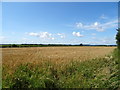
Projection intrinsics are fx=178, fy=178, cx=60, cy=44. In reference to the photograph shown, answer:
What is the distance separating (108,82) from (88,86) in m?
0.69

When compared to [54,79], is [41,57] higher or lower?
higher

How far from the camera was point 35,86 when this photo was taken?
487 centimetres

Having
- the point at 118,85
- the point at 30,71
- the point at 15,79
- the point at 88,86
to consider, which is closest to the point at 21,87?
the point at 15,79

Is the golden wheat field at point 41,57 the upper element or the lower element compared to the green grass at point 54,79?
upper

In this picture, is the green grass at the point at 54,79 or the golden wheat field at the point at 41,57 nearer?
the green grass at the point at 54,79

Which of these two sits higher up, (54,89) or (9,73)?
(9,73)

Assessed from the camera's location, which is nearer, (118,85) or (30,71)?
(118,85)

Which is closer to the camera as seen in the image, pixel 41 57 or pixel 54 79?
pixel 54 79

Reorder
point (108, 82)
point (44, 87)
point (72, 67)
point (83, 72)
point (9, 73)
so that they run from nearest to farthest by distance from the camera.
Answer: point (44, 87) → point (108, 82) → point (9, 73) → point (83, 72) → point (72, 67)

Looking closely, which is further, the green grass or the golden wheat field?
the golden wheat field

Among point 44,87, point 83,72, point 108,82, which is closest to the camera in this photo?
point 44,87

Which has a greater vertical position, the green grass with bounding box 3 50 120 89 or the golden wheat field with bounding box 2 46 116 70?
the golden wheat field with bounding box 2 46 116 70

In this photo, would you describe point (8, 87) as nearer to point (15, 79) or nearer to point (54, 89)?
point (15, 79)

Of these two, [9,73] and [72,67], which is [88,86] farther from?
[9,73]
